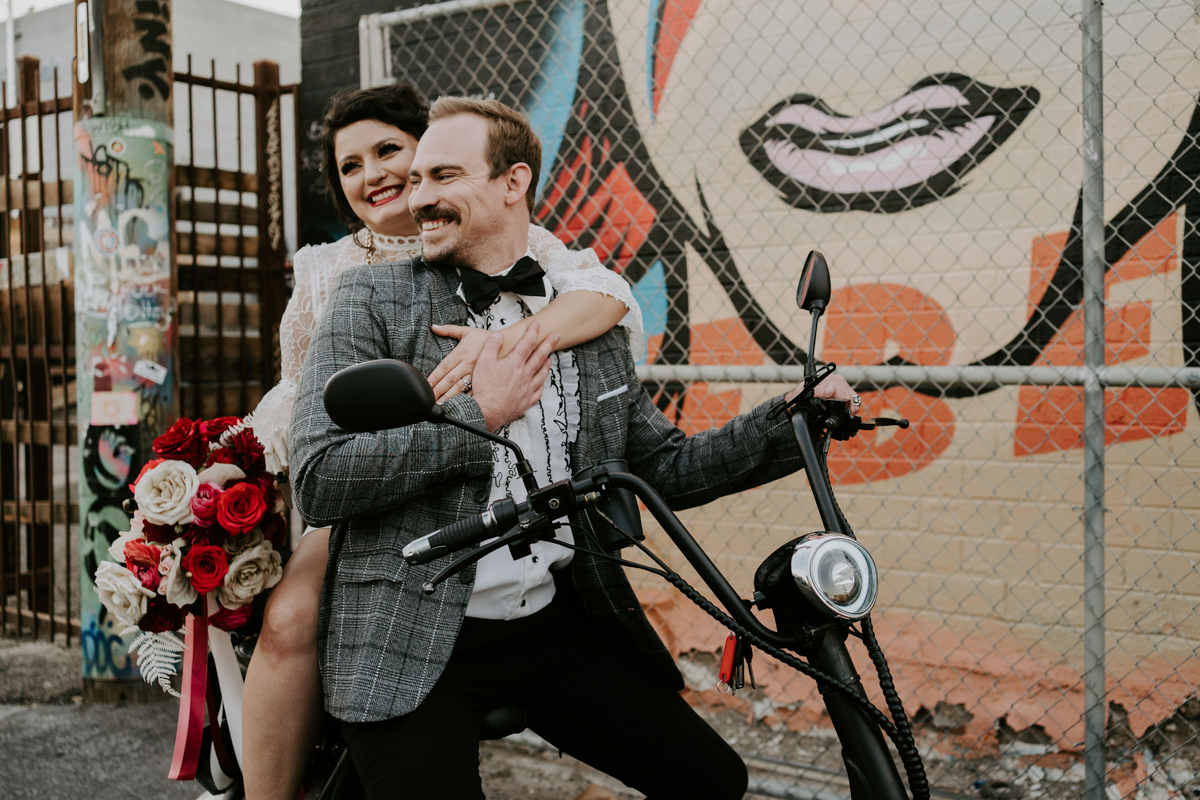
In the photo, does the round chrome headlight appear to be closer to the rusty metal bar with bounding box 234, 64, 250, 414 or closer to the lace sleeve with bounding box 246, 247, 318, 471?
the lace sleeve with bounding box 246, 247, 318, 471

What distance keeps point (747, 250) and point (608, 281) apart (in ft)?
Answer: 6.27

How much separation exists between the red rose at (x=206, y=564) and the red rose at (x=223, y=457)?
220mm

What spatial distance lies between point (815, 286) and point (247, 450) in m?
1.35

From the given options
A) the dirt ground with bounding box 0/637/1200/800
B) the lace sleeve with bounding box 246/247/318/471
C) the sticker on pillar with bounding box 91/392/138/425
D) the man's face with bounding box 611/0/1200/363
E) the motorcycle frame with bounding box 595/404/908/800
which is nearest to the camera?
the motorcycle frame with bounding box 595/404/908/800

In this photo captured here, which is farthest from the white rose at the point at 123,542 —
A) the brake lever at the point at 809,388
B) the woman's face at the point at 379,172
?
the brake lever at the point at 809,388

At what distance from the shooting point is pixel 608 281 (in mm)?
2002

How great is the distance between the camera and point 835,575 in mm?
1155

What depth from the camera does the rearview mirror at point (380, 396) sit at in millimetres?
1146

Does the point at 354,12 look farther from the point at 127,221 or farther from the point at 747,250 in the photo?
the point at 747,250

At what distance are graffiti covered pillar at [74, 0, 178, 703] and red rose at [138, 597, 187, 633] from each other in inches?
69.9

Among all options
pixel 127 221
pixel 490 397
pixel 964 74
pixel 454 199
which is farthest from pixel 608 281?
pixel 127 221

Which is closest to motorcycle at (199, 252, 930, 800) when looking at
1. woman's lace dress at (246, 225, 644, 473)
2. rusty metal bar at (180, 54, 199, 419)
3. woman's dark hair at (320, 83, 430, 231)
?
woman's lace dress at (246, 225, 644, 473)

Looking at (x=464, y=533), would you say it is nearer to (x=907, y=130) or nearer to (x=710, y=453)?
(x=710, y=453)

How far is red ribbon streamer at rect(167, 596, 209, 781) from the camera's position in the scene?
2.03m
